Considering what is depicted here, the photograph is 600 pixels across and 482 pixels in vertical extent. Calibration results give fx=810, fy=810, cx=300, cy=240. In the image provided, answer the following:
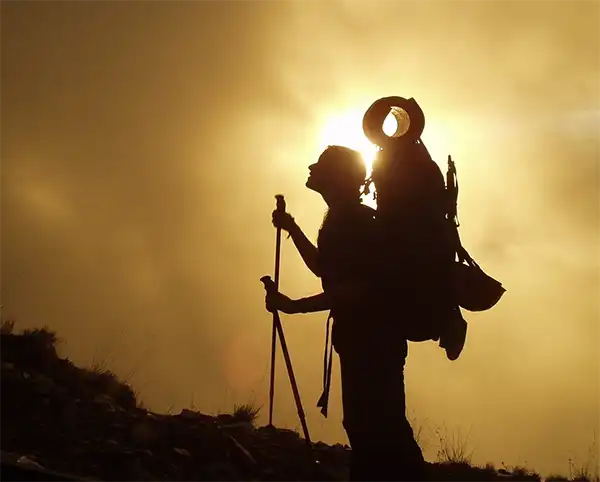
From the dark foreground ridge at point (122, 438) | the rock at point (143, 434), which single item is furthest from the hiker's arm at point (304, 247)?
the rock at point (143, 434)

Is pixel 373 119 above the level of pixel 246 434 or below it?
above

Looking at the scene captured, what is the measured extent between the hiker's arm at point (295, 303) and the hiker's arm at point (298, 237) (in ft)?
1.37

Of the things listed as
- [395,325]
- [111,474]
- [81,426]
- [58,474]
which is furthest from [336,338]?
[81,426]

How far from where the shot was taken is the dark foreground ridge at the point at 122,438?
720cm

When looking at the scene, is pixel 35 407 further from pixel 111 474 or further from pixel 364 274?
pixel 364 274

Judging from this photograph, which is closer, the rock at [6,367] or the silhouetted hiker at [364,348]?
the silhouetted hiker at [364,348]

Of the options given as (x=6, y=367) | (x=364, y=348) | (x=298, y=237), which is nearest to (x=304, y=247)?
(x=298, y=237)

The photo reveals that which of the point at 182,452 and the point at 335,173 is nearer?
the point at 335,173

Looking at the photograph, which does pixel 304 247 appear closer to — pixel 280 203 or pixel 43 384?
pixel 280 203

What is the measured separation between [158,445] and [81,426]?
2.50ft

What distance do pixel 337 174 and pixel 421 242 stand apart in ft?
2.74

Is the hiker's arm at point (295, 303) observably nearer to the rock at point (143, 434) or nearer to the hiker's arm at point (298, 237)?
the hiker's arm at point (298, 237)

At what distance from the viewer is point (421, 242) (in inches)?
189

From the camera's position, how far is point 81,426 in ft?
25.7
